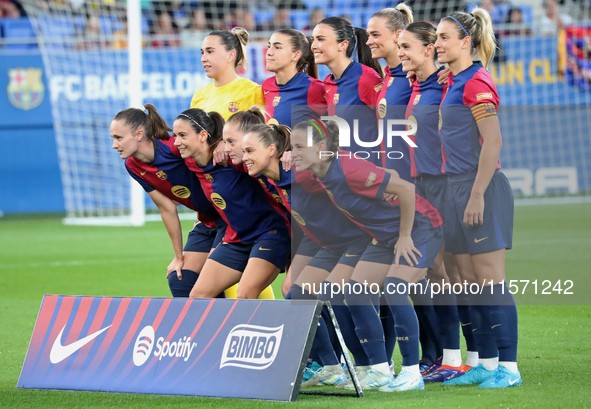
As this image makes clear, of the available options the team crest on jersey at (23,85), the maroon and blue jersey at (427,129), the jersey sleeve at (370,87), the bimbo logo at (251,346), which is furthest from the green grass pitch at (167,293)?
the team crest on jersey at (23,85)

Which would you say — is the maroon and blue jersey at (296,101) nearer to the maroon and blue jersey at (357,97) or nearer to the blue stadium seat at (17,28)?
the maroon and blue jersey at (357,97)

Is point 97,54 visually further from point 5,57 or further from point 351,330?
point 351,330

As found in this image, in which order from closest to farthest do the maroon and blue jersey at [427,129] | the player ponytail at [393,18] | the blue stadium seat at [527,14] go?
1. the maroon and blue jersey at [427,129]
2. the player ponytail at [393,18]
3. the blue stadium seat at [527,14]

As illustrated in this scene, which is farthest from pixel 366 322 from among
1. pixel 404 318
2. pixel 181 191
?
pixel 181 191

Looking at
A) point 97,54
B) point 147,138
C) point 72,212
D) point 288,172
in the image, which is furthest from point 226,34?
point 72,212

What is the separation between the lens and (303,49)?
214 inches

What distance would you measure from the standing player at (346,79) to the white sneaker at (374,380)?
1.15 meters

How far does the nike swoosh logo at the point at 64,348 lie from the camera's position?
4555 mm

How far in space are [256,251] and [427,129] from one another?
110 centimetres

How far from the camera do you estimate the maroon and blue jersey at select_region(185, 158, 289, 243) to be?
16.2 ft

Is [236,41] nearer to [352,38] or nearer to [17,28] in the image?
[352,38]

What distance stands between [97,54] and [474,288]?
12269mm

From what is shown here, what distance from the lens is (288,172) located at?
4.62 metres

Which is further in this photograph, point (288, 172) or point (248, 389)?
point (288, 172)
